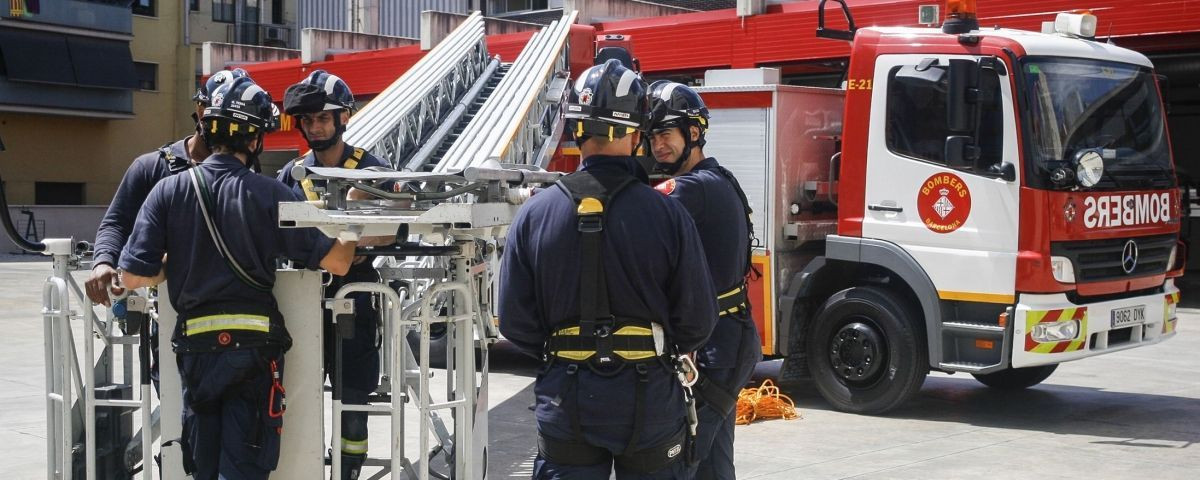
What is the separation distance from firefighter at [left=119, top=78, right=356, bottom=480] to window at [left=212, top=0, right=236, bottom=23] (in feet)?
115

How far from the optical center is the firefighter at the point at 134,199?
4949 millimetres

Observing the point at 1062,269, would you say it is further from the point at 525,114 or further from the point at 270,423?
the point at 270,423

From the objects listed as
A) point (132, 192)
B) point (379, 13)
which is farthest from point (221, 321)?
point (379, 13)

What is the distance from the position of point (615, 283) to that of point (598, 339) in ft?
0.54

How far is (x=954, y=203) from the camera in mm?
8016

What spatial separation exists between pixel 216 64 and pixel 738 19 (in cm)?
1165

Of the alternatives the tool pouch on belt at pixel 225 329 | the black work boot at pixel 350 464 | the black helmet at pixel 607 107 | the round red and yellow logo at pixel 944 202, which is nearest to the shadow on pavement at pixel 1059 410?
the round red and yellow logo at pixel 944 202

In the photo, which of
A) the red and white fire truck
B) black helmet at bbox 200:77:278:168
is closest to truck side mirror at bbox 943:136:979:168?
the red and white fire truck

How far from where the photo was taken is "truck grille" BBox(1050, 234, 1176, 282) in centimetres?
789

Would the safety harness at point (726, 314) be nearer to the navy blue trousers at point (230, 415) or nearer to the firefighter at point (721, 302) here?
the firefighter at point (721, 302)

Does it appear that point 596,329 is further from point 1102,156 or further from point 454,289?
point 1102,156

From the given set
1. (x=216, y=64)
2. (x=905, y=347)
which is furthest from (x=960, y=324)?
(x=216, y=64)

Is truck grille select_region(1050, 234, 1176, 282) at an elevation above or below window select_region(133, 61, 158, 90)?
below

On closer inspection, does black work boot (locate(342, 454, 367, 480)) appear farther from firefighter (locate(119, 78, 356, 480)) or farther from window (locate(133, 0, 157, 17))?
window (locate(133, 0, 157, 17))
